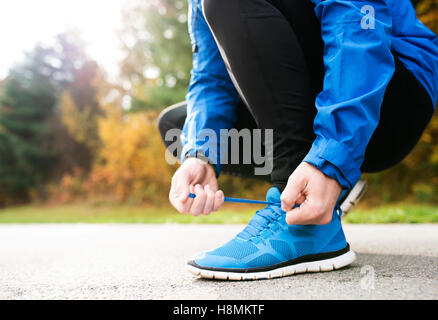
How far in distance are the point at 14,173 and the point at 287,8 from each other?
52.7 ft

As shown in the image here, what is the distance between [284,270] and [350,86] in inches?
18.4

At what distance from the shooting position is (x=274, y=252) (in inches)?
35.5

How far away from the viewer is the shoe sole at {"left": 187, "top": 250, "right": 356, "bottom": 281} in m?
0.87

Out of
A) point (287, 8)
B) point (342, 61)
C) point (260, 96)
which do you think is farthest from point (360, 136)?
point (287, 8)

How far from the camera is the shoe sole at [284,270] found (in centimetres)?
87

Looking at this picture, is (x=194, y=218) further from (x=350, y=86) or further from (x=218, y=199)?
(x=350, y=86)

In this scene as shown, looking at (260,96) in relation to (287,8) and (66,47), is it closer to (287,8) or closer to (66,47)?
(287,8)

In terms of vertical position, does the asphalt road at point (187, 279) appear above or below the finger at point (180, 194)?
below

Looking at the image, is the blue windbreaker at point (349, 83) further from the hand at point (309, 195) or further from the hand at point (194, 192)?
the hand at point (194, 192)

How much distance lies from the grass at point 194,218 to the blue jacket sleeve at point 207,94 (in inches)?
80.8

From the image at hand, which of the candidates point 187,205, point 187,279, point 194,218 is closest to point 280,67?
point 187,205

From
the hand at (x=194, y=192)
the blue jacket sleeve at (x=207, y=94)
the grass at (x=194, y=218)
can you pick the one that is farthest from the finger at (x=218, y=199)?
the grass at (x=194, y=218)

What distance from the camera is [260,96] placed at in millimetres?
991

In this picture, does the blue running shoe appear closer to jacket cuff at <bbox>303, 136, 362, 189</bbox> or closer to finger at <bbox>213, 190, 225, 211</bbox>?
finger at <bbox>213, 190, 225, 211</bbox>
